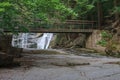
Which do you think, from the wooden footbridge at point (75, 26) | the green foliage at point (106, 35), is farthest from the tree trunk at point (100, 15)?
the green foliage at point (106, 35)

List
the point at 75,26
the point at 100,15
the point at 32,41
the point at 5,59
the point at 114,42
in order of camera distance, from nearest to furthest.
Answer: the point at 5,59, the point at 114,42, the point at 100,15, the point at 75,26, the point at 32,41

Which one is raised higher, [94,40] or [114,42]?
[114,42]

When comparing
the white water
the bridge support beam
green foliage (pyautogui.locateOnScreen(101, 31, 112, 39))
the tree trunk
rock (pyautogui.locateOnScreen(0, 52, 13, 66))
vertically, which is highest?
rock (pyautogui.locateOnScreen(0, 52, 13, 66))

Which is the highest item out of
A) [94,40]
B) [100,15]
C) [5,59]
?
[5,59]

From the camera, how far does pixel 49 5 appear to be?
1472 centimetres

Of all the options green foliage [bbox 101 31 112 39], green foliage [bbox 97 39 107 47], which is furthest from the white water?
green foliage [bbox 97 39 107 47]

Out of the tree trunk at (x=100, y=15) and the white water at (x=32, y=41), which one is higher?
the tree trunk at (x=100, y=15)

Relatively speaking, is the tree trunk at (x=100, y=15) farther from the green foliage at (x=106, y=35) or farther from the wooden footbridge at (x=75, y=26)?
the green foliage at (x=106, y=35)

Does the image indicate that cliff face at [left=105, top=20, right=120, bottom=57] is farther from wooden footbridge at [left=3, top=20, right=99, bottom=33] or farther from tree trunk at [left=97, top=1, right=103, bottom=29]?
wooden footbridge at [left=3, top=20, right=99, bottom=33]

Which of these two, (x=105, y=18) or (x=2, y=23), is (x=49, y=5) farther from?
(x=105, y=18)

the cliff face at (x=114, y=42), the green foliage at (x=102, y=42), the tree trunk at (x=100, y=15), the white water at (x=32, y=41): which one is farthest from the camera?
the white water at (x=32, y=41)

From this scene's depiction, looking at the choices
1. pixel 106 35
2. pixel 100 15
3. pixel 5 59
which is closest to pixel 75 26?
pixel 100 15

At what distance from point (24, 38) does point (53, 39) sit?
4485 millimetres

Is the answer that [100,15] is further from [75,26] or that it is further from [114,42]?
[114,42]
